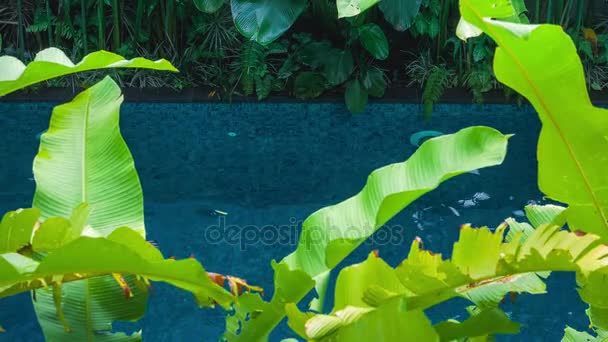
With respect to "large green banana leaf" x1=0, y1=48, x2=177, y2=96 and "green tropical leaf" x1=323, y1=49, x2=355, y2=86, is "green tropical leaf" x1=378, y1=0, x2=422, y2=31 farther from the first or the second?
"large green banana leaf" x1=0, y1=48, x2=177, y2=96

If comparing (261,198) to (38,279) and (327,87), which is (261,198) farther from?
(38,279)

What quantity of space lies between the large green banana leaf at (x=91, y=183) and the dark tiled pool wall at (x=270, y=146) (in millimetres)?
2791

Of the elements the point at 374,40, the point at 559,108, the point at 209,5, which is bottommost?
the point at 374,40

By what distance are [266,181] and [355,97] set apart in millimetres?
1009

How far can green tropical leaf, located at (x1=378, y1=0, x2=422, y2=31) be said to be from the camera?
4.70m

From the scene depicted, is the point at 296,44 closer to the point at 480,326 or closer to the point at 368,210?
the point at 368,210

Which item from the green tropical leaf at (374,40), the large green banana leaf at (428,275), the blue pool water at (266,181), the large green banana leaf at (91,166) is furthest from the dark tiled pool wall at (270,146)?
the large green banana leaf at (428,275)

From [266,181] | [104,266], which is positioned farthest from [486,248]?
[266,181]

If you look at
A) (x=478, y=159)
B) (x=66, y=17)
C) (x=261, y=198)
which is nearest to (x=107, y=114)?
(x=478, y=159)

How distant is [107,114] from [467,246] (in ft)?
1.88

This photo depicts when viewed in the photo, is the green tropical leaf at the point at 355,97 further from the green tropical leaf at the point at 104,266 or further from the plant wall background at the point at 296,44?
the green tropical leaf at the point at 104,266

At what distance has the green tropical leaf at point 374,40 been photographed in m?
4.88

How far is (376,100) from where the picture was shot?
4.95 m

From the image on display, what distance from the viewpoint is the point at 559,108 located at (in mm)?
862
